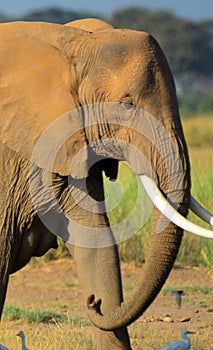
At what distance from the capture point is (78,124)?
19.9ft

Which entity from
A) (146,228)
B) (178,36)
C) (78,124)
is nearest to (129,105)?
(78,124)

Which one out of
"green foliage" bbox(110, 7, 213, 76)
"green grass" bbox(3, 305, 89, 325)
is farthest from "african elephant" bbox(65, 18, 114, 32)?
"green foliage" bbox(110, 7, 213, 76)

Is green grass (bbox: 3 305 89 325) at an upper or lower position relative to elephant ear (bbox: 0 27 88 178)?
lower

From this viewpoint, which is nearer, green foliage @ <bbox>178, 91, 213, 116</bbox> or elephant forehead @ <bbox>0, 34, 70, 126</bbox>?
elephant forehead @ <bbox>0, 34, 70, 126</bbox>

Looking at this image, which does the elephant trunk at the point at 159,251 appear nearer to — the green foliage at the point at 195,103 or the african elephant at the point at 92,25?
the african elephant at the point at 92,25

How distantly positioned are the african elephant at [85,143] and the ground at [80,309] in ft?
3.20

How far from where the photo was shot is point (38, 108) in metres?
6.13

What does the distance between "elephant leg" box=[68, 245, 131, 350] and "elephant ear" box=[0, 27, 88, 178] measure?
0.60m

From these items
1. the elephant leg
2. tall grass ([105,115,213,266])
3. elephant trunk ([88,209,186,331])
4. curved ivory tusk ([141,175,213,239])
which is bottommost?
tall grass ([105,115,213,266])

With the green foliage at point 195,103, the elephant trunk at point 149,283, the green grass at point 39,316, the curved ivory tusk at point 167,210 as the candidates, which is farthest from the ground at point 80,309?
the green foliage at point 195,103

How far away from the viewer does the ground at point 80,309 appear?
747cm

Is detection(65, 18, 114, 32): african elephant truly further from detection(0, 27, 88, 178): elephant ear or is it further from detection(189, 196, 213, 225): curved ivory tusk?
detection(189, 196, 213, 225): curved ivory tusk

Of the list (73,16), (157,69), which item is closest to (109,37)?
(157,69)

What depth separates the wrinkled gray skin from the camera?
5898 mm
